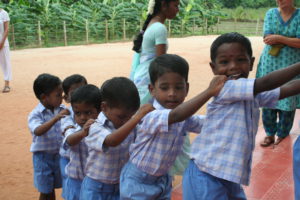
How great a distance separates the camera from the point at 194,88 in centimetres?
811

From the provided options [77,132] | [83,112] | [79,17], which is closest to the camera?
[77,132]

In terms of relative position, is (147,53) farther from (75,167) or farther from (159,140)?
(159,140)

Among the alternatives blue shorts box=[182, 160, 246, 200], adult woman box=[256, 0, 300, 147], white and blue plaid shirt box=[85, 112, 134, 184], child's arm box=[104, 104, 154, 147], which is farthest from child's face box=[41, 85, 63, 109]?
adult woman box=[256, 0, 300, 147]

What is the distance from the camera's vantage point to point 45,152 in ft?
9.62

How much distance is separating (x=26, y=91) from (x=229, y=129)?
272 inches

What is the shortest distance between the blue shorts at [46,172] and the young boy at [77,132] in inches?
18.5

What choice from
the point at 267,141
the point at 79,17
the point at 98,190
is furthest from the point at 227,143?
the point at 79,17

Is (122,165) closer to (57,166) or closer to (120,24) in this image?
(57,166)

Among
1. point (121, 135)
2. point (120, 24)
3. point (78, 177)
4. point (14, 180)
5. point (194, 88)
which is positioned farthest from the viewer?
point (120, 24)

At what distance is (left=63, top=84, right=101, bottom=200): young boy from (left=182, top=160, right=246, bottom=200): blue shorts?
0.69 meters

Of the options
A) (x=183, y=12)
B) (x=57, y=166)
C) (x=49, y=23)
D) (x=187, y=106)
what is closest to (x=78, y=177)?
(x=57, y=166)

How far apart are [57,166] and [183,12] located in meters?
25.0

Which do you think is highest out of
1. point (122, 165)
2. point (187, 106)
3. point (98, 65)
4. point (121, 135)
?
point (187, 106)

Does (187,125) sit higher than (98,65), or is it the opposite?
(187,125)
